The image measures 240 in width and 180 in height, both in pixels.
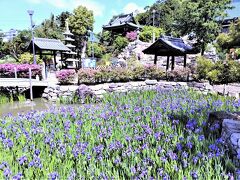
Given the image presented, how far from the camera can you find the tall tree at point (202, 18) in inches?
619

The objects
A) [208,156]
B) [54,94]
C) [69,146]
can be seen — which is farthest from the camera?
[54,94]

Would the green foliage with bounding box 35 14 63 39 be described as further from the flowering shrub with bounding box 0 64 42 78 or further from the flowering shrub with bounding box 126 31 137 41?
the flowering shrub with bounding box 0 64 42 78

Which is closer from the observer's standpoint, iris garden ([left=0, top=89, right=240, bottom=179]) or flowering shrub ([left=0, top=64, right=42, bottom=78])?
iris garden ([left=0, top=89, right=240, bottom=179])

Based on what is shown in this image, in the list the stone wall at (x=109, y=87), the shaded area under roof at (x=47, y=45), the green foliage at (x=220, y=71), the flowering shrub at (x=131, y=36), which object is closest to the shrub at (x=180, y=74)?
the green foliage at (x=220, y=71)

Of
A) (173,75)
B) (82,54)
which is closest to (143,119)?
(173,75)

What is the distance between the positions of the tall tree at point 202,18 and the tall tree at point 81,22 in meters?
13.0

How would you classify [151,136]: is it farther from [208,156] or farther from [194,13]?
[194,13]

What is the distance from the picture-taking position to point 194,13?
15734mm

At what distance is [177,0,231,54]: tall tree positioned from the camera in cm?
1572

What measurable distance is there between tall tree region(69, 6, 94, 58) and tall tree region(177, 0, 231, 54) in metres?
13.0

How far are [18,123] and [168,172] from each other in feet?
9.12

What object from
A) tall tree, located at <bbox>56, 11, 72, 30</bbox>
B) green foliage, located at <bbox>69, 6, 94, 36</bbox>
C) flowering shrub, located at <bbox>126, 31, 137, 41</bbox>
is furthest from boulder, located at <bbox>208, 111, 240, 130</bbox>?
tall tree, located at <bbox>56, 11, 72, 30</bbox>

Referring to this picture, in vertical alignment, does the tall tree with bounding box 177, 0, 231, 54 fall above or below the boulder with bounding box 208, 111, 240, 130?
above

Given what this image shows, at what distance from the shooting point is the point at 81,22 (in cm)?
2762
